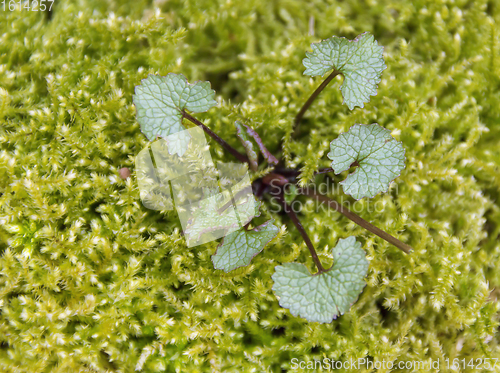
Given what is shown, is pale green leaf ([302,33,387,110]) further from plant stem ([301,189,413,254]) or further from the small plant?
plant stem ([301,189,413,254])

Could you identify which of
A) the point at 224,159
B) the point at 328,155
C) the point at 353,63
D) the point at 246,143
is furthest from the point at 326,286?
the point at 353,63

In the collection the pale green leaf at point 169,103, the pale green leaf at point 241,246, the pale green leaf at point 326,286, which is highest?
the pale green leaf at point 169,103

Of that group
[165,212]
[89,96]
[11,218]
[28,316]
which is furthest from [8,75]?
[28,316]

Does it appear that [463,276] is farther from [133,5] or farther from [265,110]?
[133,5]

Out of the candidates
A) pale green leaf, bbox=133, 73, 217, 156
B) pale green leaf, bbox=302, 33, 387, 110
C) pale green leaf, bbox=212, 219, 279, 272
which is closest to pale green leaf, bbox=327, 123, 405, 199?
pale green leaf, bbox=302, 33, 387, 110

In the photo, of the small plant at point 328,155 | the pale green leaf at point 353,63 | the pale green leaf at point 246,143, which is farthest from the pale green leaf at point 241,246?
the pale green leaf at point 353,63

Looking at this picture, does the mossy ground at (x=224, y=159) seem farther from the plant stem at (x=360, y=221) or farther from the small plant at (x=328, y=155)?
the small plant at (x=328, y=155)

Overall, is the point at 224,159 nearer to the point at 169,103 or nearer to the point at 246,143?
the point at 246,143

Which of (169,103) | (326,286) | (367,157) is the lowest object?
(326,286)
